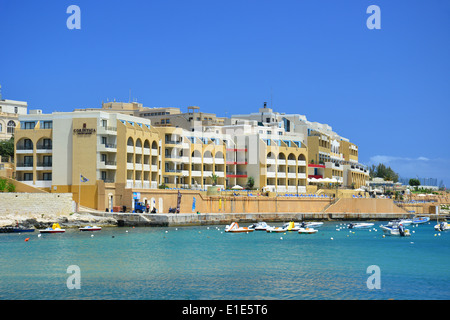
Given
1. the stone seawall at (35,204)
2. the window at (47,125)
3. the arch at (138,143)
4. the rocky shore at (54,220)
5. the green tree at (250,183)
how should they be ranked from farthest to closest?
the green tree at (250,183), the arch at (138,143), the window at (47,125), the stone seawall at (35,204), the rocky shore at (54,220)

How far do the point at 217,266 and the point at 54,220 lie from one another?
40125mm

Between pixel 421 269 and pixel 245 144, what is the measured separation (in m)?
74.6

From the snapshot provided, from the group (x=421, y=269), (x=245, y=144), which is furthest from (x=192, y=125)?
(x=421, y=269)

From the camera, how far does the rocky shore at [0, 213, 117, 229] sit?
257ft

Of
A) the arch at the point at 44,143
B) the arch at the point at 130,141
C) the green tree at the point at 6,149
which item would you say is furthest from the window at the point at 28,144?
the green tree at the point at 6,149

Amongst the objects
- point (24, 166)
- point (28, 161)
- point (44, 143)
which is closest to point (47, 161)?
point (44, 143)

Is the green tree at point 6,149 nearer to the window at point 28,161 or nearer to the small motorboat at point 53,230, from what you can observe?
the window at point 28,161

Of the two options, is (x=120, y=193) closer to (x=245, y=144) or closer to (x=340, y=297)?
(x=245, y=144)

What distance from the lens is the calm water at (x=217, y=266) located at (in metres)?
36.2

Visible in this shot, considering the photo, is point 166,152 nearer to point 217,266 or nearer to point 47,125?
point 47,125

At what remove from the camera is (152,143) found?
100812mm

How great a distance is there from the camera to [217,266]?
47.0m

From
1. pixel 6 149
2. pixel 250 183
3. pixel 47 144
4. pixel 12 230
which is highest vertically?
pixel 6 149

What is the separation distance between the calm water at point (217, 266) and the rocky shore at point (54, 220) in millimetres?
4764
